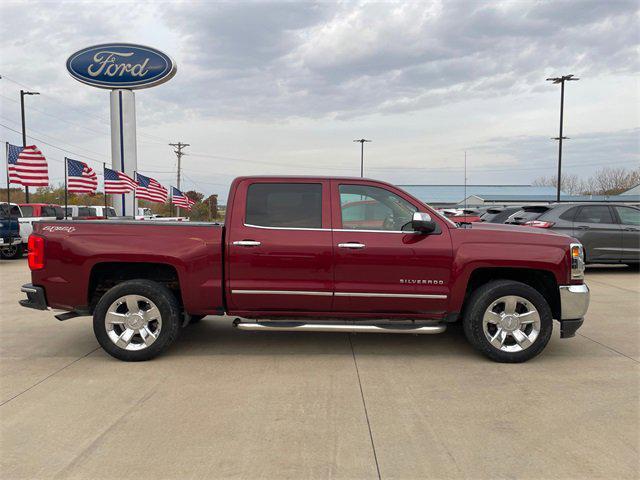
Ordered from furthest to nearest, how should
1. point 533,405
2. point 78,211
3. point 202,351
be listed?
point 78,211
point 202,351
point 533,405

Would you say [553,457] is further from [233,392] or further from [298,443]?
[233,392]

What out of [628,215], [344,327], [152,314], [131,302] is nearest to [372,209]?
[344,327]

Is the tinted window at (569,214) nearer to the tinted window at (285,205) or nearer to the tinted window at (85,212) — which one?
the tinted window at (285,205)

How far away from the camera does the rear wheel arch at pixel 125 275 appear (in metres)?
4.98

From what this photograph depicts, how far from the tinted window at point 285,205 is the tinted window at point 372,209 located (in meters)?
0.28

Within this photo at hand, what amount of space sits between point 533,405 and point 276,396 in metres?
2.01

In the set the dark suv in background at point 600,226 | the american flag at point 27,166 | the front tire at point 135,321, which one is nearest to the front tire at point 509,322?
the front tire at point 135,321

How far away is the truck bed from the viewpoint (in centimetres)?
475

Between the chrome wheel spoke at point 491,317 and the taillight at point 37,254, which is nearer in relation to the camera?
the chrome wheel spoke at point 491,317

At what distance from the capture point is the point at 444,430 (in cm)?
334

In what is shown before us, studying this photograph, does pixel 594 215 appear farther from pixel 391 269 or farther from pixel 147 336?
pixel 147 336

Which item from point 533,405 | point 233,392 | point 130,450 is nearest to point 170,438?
point 130,450

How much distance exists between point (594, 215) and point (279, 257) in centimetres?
889

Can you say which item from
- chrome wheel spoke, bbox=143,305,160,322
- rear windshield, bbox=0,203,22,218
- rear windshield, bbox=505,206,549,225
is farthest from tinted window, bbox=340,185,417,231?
rear windshield, bbox=0,203,22,218
